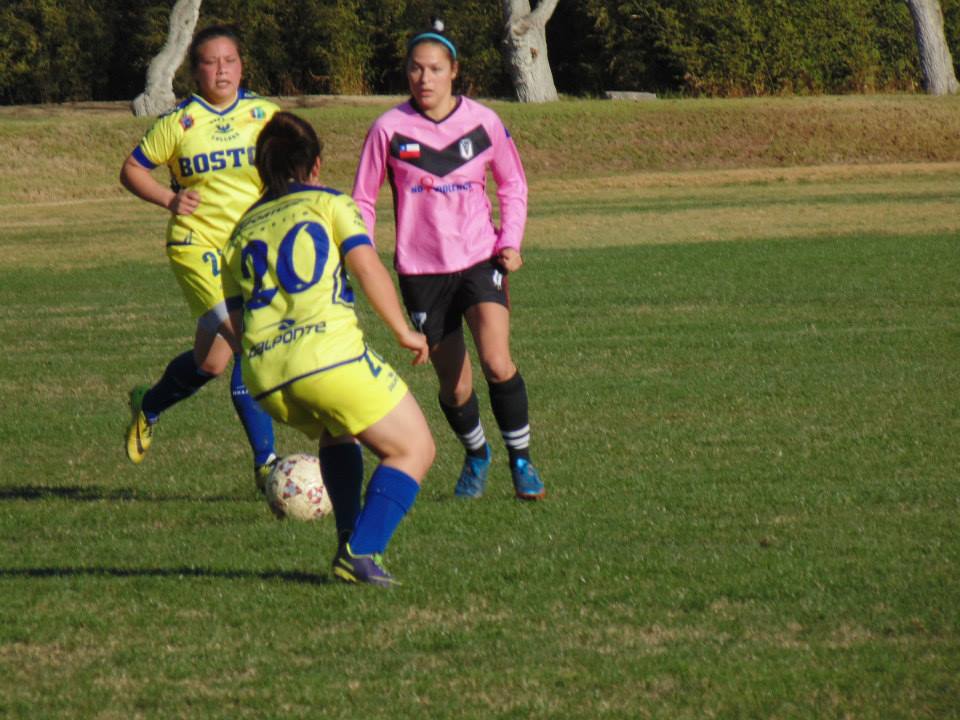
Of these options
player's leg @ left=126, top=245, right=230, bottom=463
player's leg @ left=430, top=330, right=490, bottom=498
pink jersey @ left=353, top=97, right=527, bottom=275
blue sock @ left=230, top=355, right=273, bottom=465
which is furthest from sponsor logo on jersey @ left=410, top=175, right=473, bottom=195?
blue sock @ left=230, top=355, right=273, bottom=465

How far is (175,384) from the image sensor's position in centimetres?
853

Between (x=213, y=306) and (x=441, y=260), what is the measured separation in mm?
1333

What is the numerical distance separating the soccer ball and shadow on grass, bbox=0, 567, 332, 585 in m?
0.96

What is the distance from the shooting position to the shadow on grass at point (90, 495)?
26.7 feet

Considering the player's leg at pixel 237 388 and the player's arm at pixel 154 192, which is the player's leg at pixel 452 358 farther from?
the player's arm at pixel 154 192

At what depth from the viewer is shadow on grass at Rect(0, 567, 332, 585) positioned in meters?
6.34

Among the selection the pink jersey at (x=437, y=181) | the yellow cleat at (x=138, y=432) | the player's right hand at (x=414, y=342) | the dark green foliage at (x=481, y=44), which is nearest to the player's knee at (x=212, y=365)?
the yellow cleat at (x=138, y=432)

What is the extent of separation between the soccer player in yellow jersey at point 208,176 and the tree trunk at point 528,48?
105 ft

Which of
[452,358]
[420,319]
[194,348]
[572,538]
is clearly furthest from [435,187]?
[572,538]

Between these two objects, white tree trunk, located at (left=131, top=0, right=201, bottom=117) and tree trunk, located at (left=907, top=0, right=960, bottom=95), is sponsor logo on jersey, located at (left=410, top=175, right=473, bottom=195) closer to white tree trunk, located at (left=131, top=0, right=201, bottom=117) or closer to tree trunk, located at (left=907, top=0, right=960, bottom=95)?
white tree trunk, located at (left=131, top=0, right=201, bottom=117)

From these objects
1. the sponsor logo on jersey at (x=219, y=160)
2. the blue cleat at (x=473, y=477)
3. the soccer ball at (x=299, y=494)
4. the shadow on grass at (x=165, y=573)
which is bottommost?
the blue cleat at (x=473, y=477)

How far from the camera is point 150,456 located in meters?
9.41

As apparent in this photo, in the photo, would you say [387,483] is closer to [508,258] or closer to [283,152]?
[283,152]

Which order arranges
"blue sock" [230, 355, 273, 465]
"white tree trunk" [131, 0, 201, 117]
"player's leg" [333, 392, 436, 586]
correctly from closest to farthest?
"player's leg" [333, 392, 436, 586], "blue sock" [230, 355, 273, 465], "white tree trunk" [131, 0, 201, 117]
